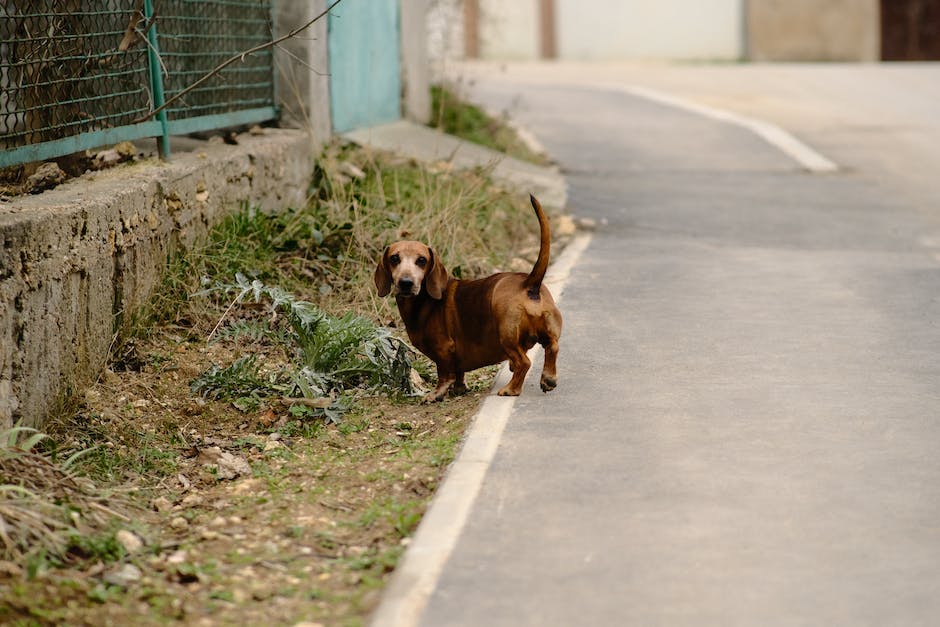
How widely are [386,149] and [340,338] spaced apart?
5.48 metres

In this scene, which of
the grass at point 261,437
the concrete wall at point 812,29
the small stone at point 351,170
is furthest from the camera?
the concrete wall at point 812,29

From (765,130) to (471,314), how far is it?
41.2ft

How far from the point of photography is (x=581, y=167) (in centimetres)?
1571

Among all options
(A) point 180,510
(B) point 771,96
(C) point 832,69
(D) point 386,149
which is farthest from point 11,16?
(C) point 832,69

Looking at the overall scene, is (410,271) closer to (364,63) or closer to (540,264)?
(540,264)

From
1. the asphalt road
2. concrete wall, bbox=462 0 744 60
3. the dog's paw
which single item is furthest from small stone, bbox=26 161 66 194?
concrete wall, bbox=462 0 744 60

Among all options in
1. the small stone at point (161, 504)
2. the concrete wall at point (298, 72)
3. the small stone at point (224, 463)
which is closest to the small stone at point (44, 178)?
the small stone at point (224, 463)

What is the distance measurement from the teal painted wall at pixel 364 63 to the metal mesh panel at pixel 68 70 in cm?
374

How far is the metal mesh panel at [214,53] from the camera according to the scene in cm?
888

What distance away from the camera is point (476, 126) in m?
16.7

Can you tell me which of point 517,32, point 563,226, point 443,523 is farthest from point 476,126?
point 517,32

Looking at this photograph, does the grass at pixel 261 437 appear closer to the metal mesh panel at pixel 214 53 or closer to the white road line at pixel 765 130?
the metal mesh panel at pixel 214 53

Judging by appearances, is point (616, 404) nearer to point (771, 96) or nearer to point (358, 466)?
point (358, 466)

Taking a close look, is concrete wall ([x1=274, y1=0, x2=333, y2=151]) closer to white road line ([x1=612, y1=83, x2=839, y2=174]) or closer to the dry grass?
the dry grass
